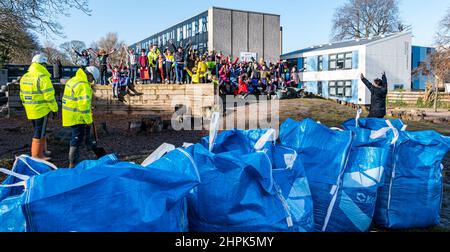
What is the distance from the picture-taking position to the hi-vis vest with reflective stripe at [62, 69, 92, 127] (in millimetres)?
5441

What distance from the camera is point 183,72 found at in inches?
623

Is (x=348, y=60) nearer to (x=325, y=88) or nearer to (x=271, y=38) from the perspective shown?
(x=325, y=88)

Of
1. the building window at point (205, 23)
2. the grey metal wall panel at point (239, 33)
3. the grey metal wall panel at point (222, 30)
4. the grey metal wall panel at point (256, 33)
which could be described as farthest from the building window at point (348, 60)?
the building window at point (205, 23)

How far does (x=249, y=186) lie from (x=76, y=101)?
3723 millimetres

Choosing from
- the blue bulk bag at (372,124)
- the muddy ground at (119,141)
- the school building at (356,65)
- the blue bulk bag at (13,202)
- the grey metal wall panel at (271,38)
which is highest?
the grey metal wall panel at (271,38)

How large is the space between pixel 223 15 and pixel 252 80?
52.4 feet

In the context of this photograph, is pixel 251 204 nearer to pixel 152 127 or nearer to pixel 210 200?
pixel 210 200

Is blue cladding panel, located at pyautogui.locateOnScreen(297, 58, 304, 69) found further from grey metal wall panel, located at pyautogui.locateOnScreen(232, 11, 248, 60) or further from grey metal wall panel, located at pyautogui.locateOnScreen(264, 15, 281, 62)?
grey metal wall panel, located at pyautogui.locateOnScreen(232, 11, 248, 60)

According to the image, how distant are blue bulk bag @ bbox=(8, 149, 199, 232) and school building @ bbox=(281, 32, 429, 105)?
29945 mm

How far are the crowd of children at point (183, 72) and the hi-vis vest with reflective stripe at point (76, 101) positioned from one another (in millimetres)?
9371

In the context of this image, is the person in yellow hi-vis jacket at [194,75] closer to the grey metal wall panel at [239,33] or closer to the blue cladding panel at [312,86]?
the grey metal wall panel at [239,33]

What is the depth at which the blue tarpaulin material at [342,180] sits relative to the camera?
3.32m

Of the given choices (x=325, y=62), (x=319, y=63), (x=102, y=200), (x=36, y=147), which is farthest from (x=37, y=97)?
(x=319, y=63)
